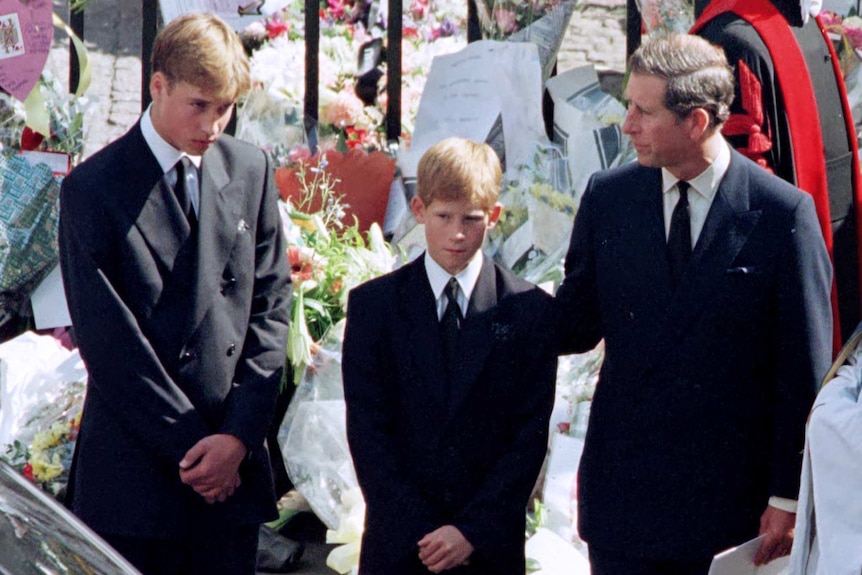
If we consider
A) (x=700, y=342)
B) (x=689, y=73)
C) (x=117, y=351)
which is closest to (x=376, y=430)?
(x=117, y=351)

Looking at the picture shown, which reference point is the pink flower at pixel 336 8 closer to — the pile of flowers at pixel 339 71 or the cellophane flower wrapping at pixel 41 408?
the pile of flowers at pixel 339 71

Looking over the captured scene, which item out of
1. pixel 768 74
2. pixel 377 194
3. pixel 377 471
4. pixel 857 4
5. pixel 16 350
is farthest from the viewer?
pixel 377 194

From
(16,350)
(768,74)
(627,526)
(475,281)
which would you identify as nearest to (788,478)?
(627,526)

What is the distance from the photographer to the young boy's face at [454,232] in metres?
3.05

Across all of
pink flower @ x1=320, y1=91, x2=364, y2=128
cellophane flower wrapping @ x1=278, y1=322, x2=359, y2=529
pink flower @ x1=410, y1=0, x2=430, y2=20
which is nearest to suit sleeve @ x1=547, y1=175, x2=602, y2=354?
cellophane flower wrapping @ x1=278, y1=322, x2=359, y2=529

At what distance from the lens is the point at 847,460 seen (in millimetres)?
2346

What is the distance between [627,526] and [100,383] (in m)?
1.09

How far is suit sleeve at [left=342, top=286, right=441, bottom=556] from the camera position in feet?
9.56

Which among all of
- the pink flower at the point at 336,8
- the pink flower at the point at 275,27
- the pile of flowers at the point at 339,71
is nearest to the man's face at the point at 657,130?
the pile of flowers at the point at 339,71

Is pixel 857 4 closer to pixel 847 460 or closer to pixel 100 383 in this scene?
pixel 847 460

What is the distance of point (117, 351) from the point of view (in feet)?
9.55

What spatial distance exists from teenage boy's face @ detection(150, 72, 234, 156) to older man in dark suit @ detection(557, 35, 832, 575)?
0.83 m

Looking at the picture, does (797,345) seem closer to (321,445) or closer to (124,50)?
(321,445)

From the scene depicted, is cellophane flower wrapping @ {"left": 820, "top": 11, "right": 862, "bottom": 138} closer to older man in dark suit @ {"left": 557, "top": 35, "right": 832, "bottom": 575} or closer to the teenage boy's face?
older man in dark suit @ {"left": 557, "top": 35, "right": 832, "bottom": 575}
